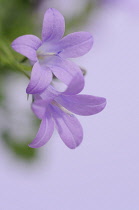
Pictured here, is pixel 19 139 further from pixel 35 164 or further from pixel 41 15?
pixel 41 15

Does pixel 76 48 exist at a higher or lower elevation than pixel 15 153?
higher

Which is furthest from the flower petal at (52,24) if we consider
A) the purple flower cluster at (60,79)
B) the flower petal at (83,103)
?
the flower petal at (83,103)

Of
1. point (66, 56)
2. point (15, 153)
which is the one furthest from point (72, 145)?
point (15, 153)

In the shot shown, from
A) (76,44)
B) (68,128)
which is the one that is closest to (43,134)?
(68,128)

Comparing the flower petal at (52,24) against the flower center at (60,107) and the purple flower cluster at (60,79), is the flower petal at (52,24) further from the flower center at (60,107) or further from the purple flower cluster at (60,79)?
the flower center at (60,107)

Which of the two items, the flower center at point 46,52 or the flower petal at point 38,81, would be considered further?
the flower center at point 46,52

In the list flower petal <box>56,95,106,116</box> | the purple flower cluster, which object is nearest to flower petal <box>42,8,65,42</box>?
the purple flower cluster

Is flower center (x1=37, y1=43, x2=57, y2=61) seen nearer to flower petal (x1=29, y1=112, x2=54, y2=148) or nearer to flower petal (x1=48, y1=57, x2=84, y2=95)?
flower petal (x1=48, y1=57, x2=84, y2=95)

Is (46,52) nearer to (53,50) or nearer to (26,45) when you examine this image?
(53,50)
